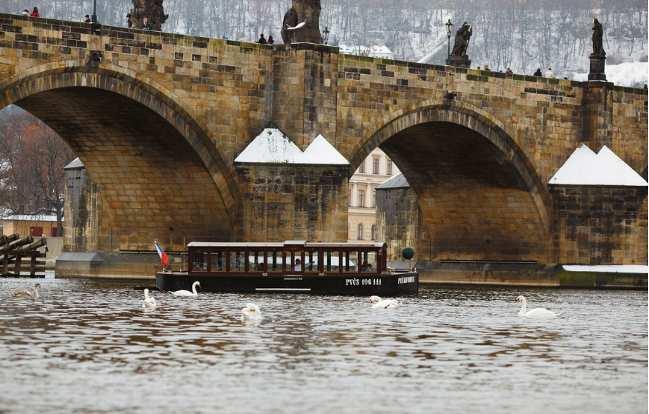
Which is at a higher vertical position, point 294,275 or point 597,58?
point 597,58

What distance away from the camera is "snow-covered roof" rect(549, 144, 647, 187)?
68.6m

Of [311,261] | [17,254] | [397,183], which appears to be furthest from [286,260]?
[397,183]

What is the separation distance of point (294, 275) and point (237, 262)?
6.65ft

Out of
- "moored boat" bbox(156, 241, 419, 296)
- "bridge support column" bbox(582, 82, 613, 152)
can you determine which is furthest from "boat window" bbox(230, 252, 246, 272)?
"bridge support column" bbox(582, 82, 613, 152)

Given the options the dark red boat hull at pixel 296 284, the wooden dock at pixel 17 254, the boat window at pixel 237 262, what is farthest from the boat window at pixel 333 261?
the wooden dock at pixel 17 254

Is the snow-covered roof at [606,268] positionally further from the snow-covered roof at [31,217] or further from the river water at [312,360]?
the snow-covered roof at [31,217]

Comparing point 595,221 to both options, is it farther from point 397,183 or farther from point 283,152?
point 283,152

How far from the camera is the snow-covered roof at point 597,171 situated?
6862 centimetres

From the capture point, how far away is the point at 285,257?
5322 centimetres

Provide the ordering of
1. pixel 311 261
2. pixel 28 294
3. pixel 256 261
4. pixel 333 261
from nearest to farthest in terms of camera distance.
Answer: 1. pixel 28 294
2. pixel 311 261
3. pixel 256 261
4. pixel 333 261

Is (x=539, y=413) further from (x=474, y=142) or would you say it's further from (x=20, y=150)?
(x=20, y=150)

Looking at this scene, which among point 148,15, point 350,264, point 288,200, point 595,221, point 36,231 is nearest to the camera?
point 288,200

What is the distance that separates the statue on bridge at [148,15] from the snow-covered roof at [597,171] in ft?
57.4

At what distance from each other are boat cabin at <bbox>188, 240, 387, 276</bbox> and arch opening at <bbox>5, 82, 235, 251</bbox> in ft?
10.6
